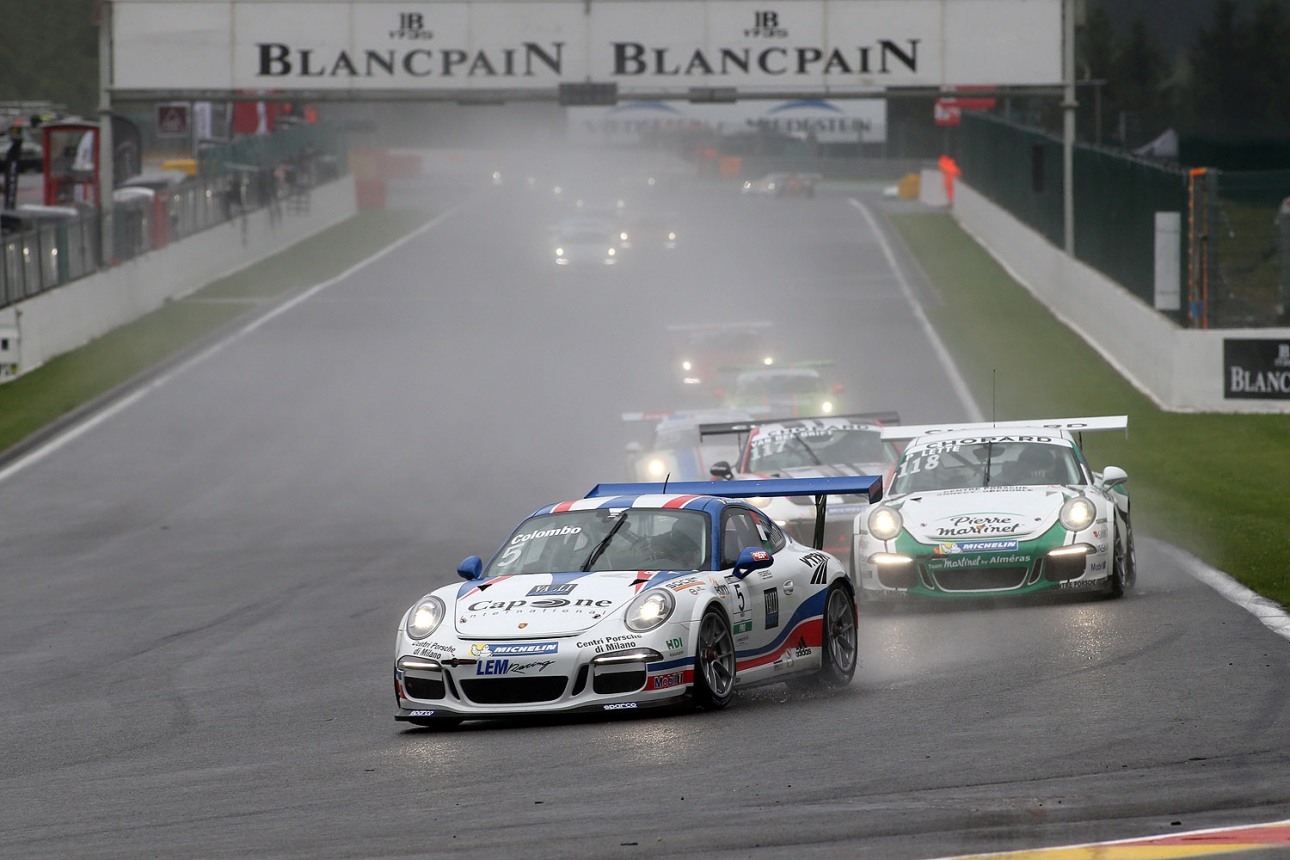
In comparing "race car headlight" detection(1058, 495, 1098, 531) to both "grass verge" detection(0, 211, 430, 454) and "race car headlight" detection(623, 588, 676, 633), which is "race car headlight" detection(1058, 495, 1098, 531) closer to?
"race car headlight" detection(623, 588, 676, 633)

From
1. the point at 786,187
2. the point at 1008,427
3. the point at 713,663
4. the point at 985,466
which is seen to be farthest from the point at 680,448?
the point at 786,187

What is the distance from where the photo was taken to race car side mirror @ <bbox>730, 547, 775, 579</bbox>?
35.3 ft

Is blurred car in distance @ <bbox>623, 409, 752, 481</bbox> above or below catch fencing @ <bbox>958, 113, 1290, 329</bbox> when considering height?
below

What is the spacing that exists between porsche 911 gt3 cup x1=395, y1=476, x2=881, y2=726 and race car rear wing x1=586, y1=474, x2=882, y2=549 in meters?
0.01

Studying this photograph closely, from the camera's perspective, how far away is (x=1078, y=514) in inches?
564

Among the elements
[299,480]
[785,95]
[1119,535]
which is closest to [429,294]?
[785,95]

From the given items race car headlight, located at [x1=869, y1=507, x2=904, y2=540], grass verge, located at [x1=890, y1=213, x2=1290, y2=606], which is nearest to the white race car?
grass verge, located at [x1=890, y1=213, x2=1290, y2=606]

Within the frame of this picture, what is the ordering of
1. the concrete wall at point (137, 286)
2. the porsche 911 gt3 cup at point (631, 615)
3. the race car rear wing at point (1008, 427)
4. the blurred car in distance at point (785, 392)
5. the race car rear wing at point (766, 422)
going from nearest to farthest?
the porsche 911 gt3 cup at point (631, 615), the race car rear wing at point (1008, 427), the race car rear wing at point (766, 422), the blurred car in distance at point (785, 392), the concrete wall at point (137, 286)

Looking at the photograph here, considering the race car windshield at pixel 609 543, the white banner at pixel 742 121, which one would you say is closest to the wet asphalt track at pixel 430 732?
the race car windshield at pixel 609 543

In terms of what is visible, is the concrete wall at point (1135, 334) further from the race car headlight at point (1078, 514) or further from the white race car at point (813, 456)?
the race car headlight at point (1078, 514)

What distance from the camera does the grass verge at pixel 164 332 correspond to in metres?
30.3

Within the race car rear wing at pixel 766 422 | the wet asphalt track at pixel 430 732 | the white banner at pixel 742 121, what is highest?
the white banner at pixel 742 121

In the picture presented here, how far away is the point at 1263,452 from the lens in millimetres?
23656

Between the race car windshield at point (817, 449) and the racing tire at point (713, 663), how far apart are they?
26.5 feet
